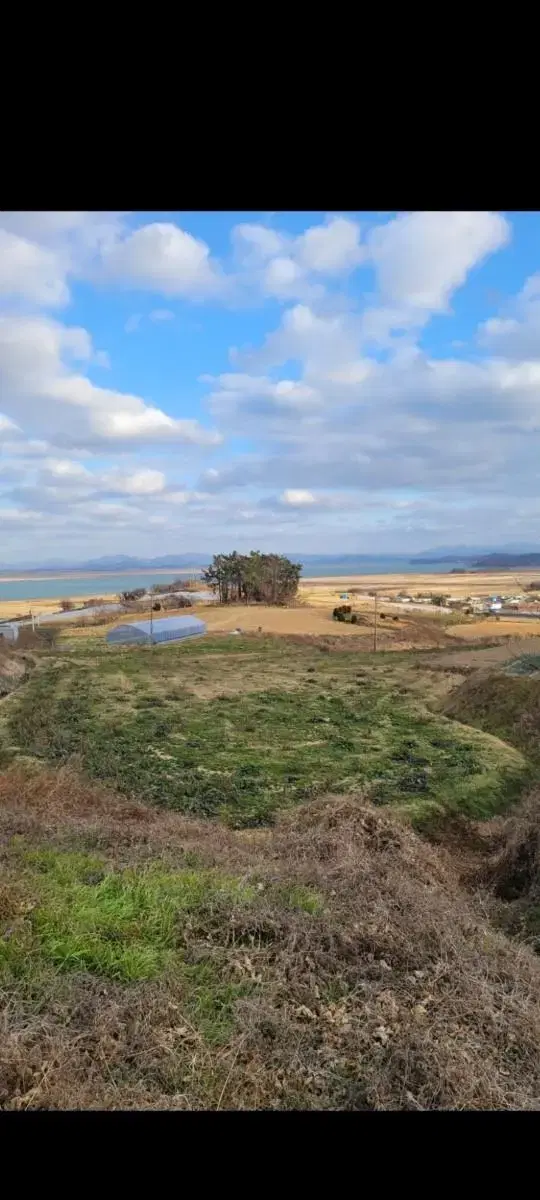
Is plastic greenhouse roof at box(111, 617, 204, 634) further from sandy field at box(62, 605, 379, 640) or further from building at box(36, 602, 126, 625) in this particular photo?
building at box(36, 602, 126, 625)

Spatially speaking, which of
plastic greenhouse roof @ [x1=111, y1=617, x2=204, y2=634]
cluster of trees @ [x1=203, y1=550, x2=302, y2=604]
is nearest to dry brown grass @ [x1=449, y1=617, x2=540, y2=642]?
cluster of trees @ [x1=203, y1=550, x2=302, y2=604]

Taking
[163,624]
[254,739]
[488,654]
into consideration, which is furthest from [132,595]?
[488,654]

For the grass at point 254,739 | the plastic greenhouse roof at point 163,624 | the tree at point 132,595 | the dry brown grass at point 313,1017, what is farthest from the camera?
the tree at point 132,595

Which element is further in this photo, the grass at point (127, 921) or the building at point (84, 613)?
the building at point (84, 613)

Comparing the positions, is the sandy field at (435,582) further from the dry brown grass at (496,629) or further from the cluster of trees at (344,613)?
the dry brown grass at (496,629)

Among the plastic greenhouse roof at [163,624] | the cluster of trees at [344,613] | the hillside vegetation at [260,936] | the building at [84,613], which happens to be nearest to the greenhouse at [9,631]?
the building at [84,613]
